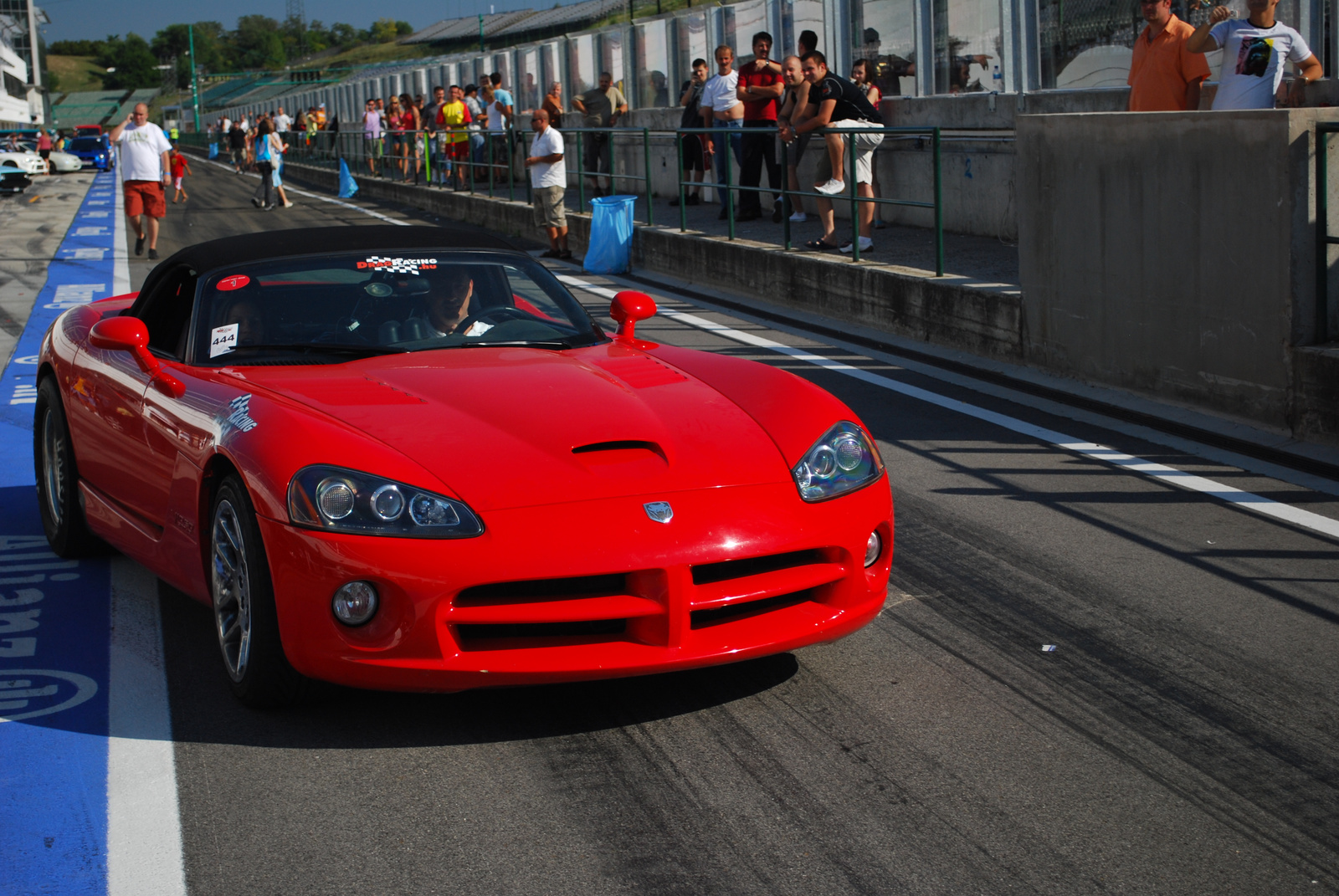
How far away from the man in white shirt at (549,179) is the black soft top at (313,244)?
12327 millimetres

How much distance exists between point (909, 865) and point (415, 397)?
2.03 meters

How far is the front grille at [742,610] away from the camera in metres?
3.80

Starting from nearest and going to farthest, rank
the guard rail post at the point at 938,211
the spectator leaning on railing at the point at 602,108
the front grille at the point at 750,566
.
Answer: the front grille at the point at 750,566
the guard rail post at the point at 938,211
the spectator leaning on railing at the point at 602,108

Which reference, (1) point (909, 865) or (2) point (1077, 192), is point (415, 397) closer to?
(1) point (909, 865)

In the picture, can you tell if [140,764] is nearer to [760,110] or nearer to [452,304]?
[452,304]

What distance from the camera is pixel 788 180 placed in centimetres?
1386

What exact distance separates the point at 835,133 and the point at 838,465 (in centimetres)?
845

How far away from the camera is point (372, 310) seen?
5016 millimetres

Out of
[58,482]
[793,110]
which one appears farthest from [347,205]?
[58,482]

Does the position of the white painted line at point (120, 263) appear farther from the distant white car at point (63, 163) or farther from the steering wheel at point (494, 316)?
the distant white car at point (63, 163)

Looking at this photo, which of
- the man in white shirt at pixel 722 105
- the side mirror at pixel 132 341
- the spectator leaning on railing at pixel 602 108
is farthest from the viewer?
the spectator leaning on railing at pixel 602 108

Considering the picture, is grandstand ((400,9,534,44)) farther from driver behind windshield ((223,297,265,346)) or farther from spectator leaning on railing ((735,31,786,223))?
driver behind windshield ((223,297,265,346))

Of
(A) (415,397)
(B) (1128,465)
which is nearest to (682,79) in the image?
(B) (1128,465)

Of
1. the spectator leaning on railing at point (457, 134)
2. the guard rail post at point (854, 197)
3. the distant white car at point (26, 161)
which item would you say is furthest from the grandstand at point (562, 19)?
the guard rail post at point (854, 197)
